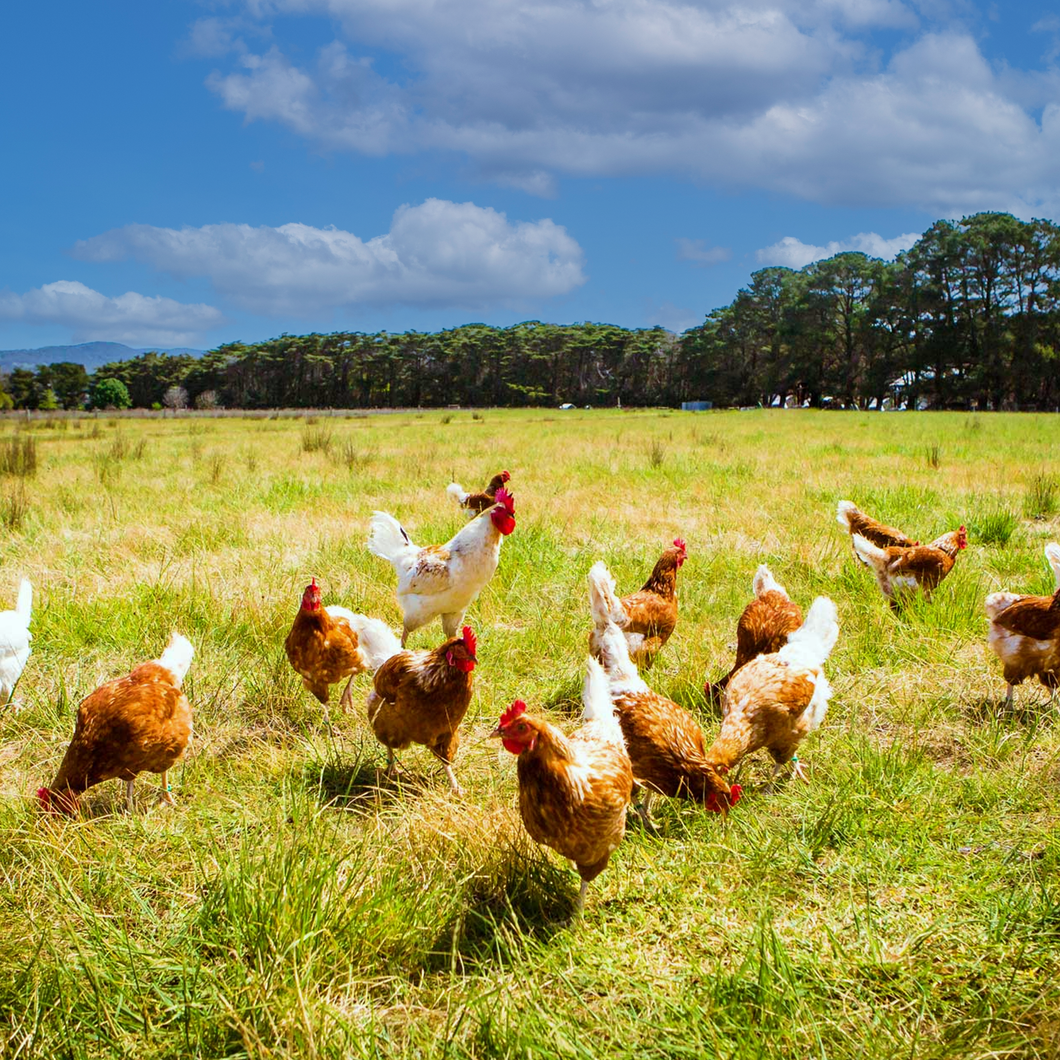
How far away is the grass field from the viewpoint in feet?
6.04

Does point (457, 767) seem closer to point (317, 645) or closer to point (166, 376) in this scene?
point (317, 645)

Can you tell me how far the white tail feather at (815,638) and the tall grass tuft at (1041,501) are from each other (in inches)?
240

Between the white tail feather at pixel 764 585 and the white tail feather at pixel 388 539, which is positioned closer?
the white tail feather at pixel 764 585

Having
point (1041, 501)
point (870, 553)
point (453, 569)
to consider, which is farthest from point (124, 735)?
point (1041, 501)

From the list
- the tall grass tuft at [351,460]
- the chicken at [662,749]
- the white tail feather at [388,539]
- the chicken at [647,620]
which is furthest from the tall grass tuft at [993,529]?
the tall grass tuft at [351,460]

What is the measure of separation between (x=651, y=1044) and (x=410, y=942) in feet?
2.50

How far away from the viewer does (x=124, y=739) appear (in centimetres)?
300

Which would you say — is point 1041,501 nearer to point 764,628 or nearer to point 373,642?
point 764,628

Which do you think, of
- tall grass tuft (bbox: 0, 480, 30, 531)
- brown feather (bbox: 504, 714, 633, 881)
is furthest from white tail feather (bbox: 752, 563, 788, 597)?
tall grass tuft (bbox: 0, 480, 30, 531)

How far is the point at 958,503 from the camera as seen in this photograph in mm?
9023

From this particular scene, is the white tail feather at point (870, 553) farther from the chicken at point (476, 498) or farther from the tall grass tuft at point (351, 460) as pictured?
the tall grass tuft at point (351, 460)

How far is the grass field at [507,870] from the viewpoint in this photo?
184 centimetres

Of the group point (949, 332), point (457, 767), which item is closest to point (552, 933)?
point (457, 767)

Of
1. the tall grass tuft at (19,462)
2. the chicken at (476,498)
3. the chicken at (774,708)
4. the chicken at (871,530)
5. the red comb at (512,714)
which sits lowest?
the chicken at (774,708)
